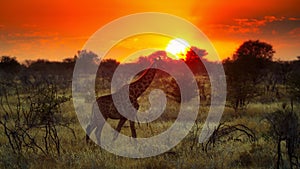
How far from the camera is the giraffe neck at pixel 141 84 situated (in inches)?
330

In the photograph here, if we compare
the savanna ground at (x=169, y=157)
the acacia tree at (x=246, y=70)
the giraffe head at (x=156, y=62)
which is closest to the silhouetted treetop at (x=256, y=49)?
the acacia tree at (x=246, y=70)

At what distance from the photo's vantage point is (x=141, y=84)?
8633 mm

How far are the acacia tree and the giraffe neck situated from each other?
5.28m

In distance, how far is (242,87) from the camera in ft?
45.6

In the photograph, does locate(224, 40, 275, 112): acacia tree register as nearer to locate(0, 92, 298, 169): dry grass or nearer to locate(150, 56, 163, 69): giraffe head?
locate(150, 56, 163, 69): giraffe head

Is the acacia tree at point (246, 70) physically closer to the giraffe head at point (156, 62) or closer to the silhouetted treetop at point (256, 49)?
the silhouetted treetop at point (256, 49)

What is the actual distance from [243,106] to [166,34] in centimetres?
484

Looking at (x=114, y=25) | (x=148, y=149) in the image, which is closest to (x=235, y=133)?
(x=148, y=149)

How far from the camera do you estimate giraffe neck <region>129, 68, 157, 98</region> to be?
8391 mm

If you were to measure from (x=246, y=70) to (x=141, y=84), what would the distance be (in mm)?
12840

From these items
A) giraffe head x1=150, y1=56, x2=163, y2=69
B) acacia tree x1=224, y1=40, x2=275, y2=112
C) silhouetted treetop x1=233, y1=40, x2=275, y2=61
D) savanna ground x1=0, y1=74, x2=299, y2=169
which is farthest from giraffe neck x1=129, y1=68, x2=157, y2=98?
silhouetted treetop x1=233, y1=40, x2=275, y2=61

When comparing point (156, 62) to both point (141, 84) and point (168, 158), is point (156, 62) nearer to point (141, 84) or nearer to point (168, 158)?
point (141, 84)

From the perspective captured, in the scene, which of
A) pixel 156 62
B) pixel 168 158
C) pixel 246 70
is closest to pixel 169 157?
pixel 168 158

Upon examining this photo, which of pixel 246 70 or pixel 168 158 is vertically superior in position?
pixel 246 70
